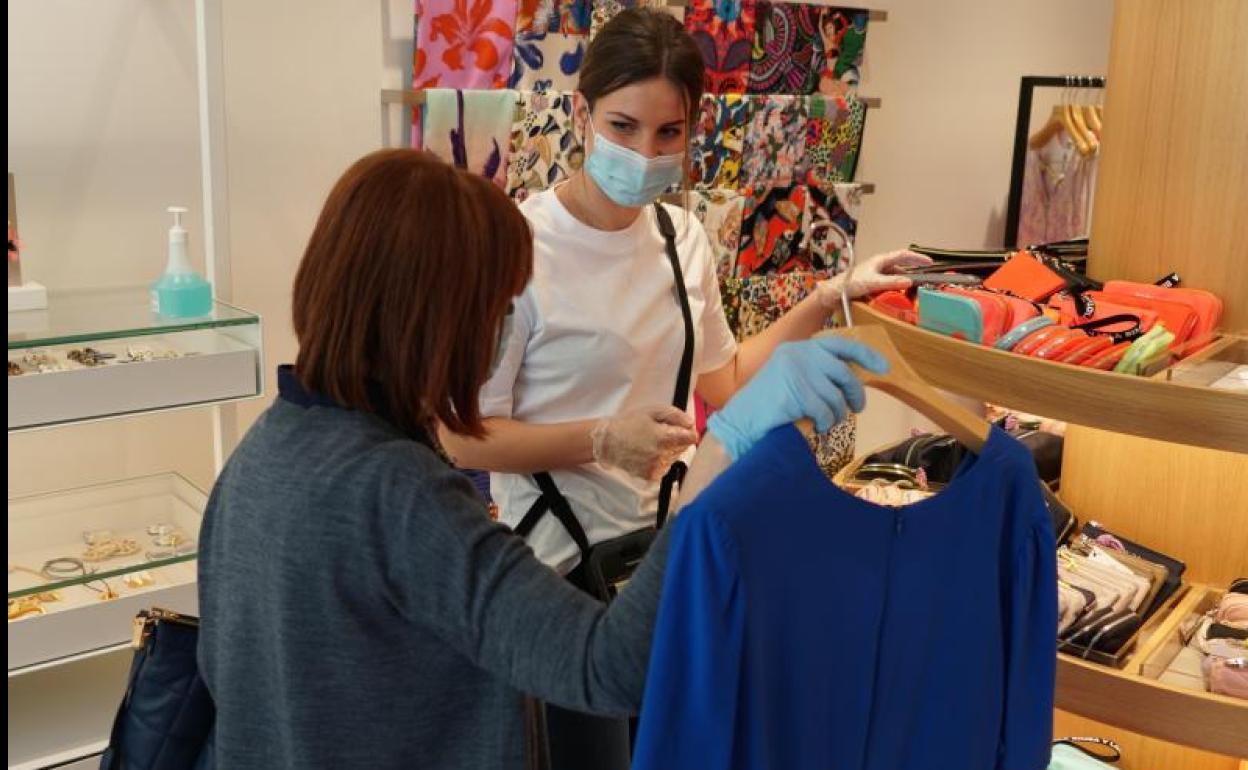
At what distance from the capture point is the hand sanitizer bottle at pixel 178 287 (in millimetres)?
2488

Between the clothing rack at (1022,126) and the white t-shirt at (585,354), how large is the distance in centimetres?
327

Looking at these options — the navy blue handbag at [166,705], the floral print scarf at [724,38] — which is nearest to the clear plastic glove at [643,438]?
the navy blue handbag at [166,705]

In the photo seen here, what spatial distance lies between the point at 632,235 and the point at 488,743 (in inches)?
38.8

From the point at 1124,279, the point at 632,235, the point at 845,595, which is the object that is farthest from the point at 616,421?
the point at 1124,279

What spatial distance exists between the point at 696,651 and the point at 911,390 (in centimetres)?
36

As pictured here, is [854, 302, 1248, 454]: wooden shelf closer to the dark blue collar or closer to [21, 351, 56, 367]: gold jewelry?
the dark blue collar

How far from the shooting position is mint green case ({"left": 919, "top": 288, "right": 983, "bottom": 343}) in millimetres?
1749

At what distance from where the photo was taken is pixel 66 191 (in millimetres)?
2785

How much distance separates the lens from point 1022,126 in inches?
191

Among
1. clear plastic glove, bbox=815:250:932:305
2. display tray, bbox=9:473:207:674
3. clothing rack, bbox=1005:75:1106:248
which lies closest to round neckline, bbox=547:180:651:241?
clear plastic glove, bbox=815:250:932:305

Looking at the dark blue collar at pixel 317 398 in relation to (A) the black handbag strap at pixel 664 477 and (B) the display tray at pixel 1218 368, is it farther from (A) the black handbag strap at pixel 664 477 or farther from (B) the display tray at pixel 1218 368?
(B) the display tray at pixel 1218 368

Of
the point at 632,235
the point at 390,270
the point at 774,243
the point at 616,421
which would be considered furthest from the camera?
the point at 774,243

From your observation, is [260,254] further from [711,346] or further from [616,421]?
[616,421]

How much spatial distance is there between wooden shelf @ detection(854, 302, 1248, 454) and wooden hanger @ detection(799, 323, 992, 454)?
315 mm
